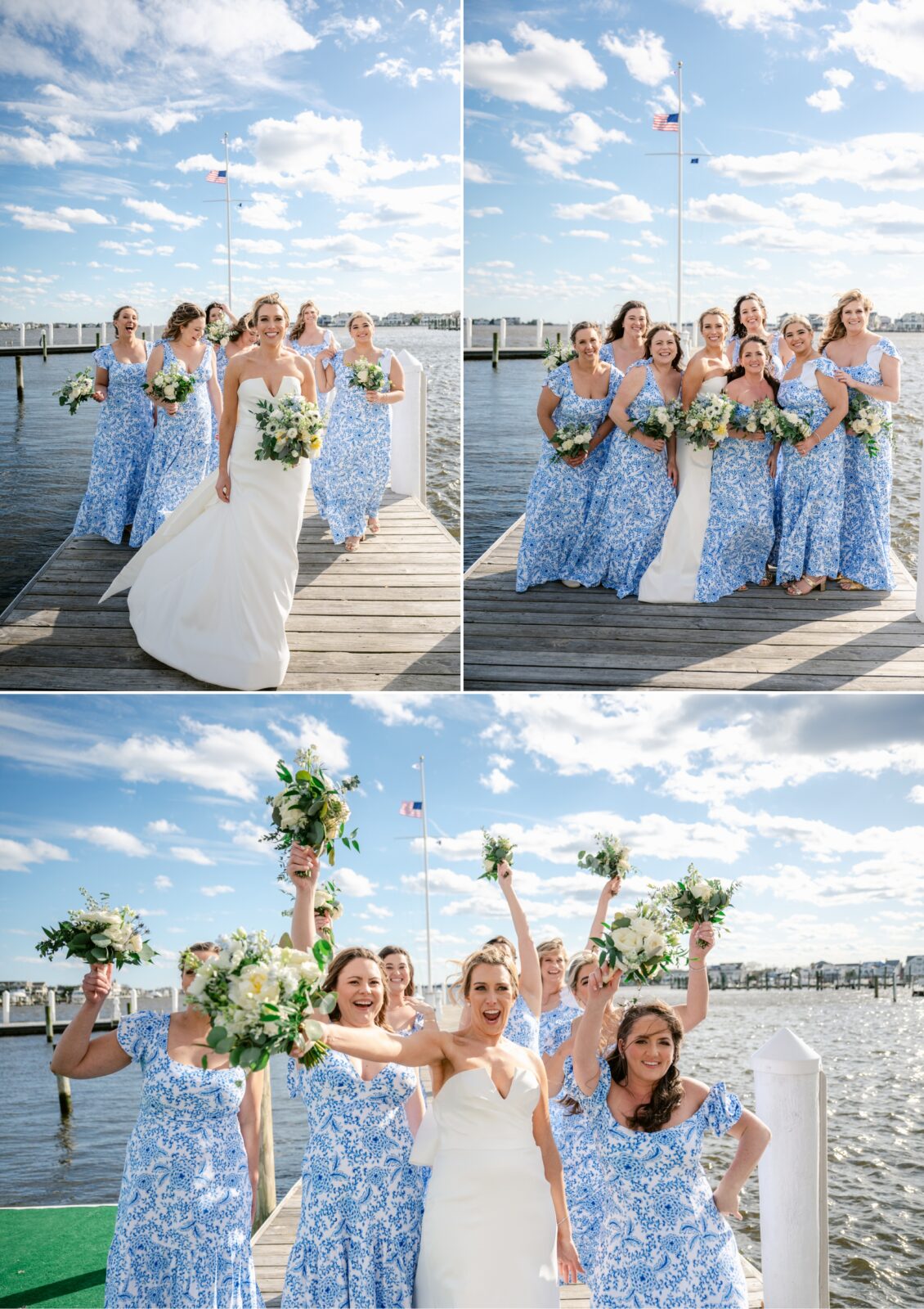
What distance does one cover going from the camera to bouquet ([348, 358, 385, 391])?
29.2 ft

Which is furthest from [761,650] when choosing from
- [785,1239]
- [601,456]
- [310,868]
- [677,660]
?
[310,868]

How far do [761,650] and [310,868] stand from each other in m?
3.63

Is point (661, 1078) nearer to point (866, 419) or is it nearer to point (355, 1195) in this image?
point (355, 1195)

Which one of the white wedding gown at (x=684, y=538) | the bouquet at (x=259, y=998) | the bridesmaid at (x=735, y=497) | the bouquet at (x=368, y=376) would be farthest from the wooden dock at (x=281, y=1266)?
the bouquet at (x=368, y=376)

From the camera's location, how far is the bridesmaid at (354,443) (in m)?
9.03

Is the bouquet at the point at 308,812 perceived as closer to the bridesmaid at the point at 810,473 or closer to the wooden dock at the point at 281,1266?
the wooden dock at the point at 281,1266

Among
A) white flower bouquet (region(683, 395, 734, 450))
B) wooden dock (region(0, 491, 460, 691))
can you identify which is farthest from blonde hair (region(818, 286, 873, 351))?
wooden dock (region(0, 491, 460, 691))

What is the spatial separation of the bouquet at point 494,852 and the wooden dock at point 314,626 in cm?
129

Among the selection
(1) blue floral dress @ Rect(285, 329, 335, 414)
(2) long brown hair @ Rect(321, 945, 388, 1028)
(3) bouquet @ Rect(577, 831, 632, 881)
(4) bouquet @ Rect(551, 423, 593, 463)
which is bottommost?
(2) long brown hair @ Rect(321, 945, 388, 1028)

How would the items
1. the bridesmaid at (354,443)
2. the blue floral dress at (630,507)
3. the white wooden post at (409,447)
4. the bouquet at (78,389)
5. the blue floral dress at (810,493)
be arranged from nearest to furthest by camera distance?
the blue floral dress at (810,493)
the blue floral dress at (630,507)
the bouquet at (78,389)
the bridesmaid at (354,443)
the white wooden post at (409,447)

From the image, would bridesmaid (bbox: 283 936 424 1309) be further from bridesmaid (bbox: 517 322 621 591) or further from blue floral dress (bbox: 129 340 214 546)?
blue floral dress (bbox: 129 340 214 546)

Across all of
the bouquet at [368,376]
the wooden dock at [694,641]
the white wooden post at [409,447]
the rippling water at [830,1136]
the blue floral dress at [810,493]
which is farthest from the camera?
the white wooden post at [409,447]

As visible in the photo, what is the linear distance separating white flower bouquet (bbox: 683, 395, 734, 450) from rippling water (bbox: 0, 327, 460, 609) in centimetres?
470

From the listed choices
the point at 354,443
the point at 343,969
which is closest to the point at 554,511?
the point at 354,443
